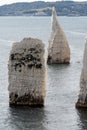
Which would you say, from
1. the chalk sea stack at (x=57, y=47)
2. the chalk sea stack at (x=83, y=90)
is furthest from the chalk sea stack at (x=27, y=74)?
the chalk sea stack at (x=57, y=47)

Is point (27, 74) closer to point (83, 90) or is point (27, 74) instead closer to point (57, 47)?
point (83, 90)

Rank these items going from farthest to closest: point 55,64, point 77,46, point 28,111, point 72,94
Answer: point 77,46 → point 55,64 → point 72,94 → point 28,111

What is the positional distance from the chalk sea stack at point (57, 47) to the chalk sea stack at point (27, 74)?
3748 centimetres

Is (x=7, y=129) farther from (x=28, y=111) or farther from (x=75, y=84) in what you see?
(x=75, y=84)

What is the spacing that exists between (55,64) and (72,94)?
31508 millimetres

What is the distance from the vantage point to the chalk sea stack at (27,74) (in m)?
58.6

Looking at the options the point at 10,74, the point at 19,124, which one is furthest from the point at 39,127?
the point at 10,74

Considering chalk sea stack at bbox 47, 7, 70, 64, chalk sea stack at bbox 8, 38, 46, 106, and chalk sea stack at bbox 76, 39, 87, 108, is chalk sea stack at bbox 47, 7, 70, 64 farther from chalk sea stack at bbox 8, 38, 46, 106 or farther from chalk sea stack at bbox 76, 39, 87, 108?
chalk sea stack at bbox 76, 39, 87, 108

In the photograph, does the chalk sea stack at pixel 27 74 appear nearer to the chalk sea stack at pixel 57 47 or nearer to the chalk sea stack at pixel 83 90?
the chalk sea stack at pixel 83 90

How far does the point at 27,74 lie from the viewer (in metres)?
58.8

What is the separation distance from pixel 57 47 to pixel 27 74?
39.3 metres

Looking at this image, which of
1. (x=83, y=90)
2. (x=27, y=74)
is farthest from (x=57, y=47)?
(x=83, y=90)

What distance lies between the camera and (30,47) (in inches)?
2351

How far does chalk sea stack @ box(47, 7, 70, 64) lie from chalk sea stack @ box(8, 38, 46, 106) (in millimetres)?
37482
